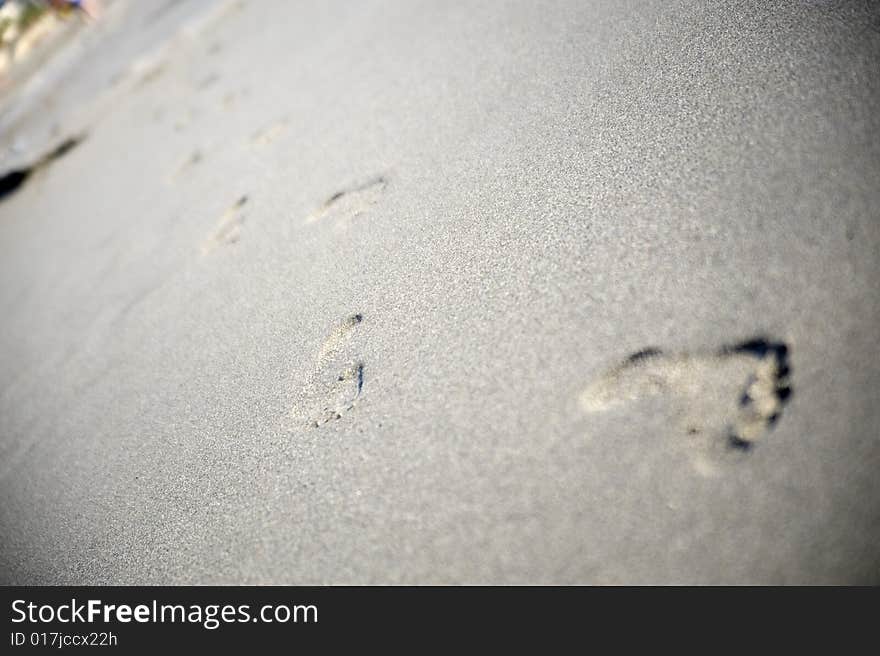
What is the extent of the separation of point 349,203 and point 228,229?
1.51ft

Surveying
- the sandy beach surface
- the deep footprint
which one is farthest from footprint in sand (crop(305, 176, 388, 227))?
the deep footprint

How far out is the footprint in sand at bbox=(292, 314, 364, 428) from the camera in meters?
0.79

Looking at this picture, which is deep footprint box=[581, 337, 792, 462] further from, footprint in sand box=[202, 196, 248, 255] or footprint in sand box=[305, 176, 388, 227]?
footprint in sand box=[202, 196, 248, 255]

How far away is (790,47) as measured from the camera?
0.80 m

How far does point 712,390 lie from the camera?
57 centimetres

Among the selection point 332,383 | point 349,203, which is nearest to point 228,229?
point 349,203

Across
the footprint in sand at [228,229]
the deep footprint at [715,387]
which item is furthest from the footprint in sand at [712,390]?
the footprint in sand at [228,229]

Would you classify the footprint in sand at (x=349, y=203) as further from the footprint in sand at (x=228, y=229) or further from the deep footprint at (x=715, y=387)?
the deep footprint at (x=715, y=387)

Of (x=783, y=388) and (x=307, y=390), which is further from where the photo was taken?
(x=307, y=390)

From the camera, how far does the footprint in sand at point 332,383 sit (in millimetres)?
792

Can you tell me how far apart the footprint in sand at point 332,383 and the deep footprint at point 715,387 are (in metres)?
0.37
